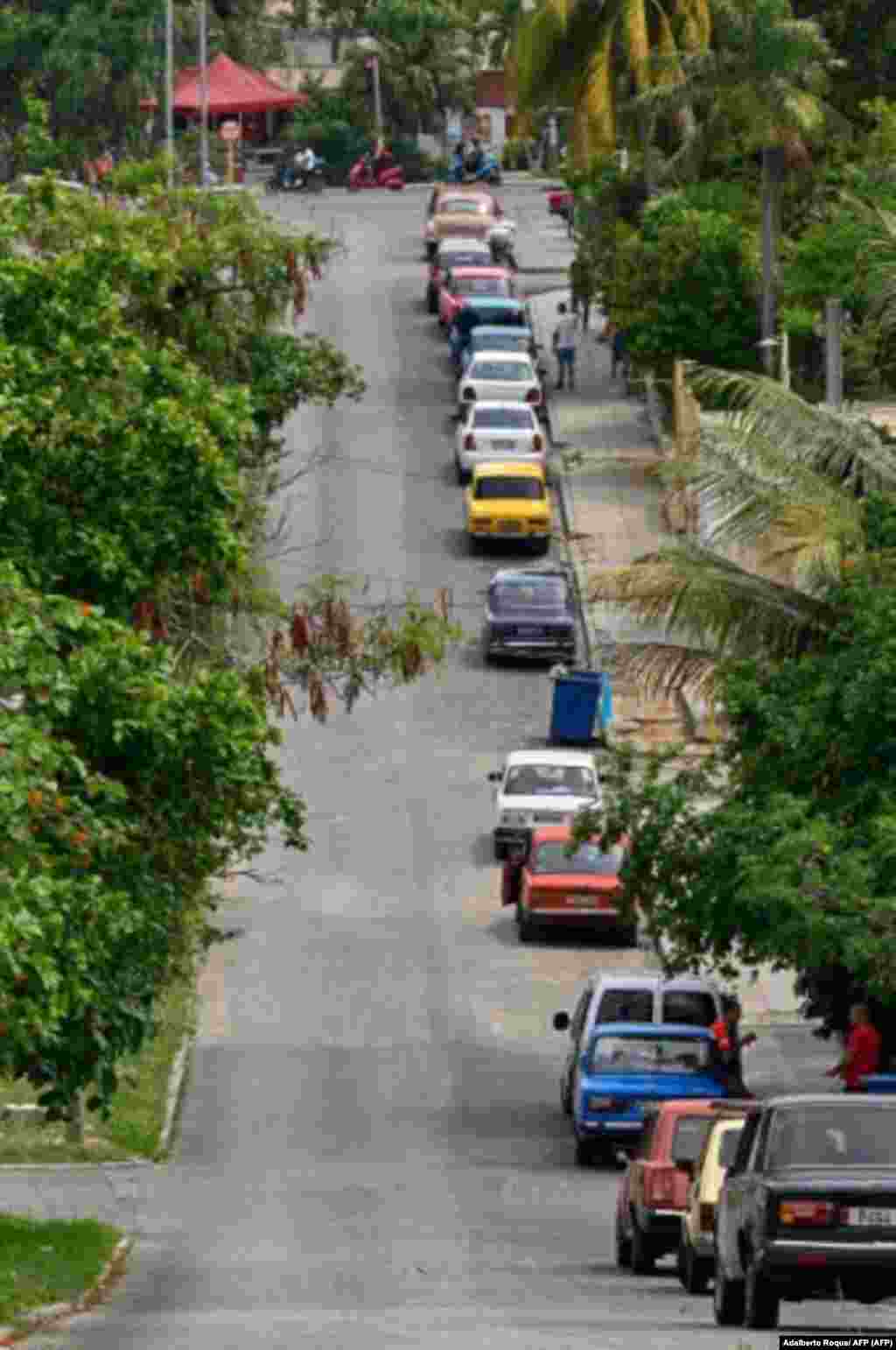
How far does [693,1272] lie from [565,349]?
2613 inches

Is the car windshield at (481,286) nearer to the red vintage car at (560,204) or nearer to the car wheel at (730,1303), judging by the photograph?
the red vintage car at (560,204)

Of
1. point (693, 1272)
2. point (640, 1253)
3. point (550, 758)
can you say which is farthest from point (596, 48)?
point (693, 1272)

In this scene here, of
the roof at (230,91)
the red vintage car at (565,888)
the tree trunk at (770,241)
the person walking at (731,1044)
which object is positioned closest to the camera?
the person walking at (731,1044)

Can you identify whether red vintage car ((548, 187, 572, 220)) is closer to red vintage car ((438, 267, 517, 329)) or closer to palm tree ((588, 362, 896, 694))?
red vintage car ((438, 267, 517, 329))

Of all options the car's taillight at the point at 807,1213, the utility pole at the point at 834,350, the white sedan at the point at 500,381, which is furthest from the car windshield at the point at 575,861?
the car's taillight at the point at 807,1213

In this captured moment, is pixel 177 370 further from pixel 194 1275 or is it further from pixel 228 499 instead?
pixel 194 1275

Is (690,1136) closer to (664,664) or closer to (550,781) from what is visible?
(664,664)

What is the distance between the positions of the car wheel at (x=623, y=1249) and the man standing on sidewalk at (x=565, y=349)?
62798 millimetres

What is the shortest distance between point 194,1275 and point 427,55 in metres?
112

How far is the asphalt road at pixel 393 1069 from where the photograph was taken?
96.7ft

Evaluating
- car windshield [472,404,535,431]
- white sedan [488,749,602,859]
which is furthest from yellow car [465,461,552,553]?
white sedan [488,749,602,859]

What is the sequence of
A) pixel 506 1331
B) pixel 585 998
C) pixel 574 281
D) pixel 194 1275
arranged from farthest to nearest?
pixel 574 281 → pixel 585 998 → pixel 194 1275 → pixel 506 1331

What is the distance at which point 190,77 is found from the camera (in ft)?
452

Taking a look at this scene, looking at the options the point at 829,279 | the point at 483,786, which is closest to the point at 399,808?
the point at 483,786
